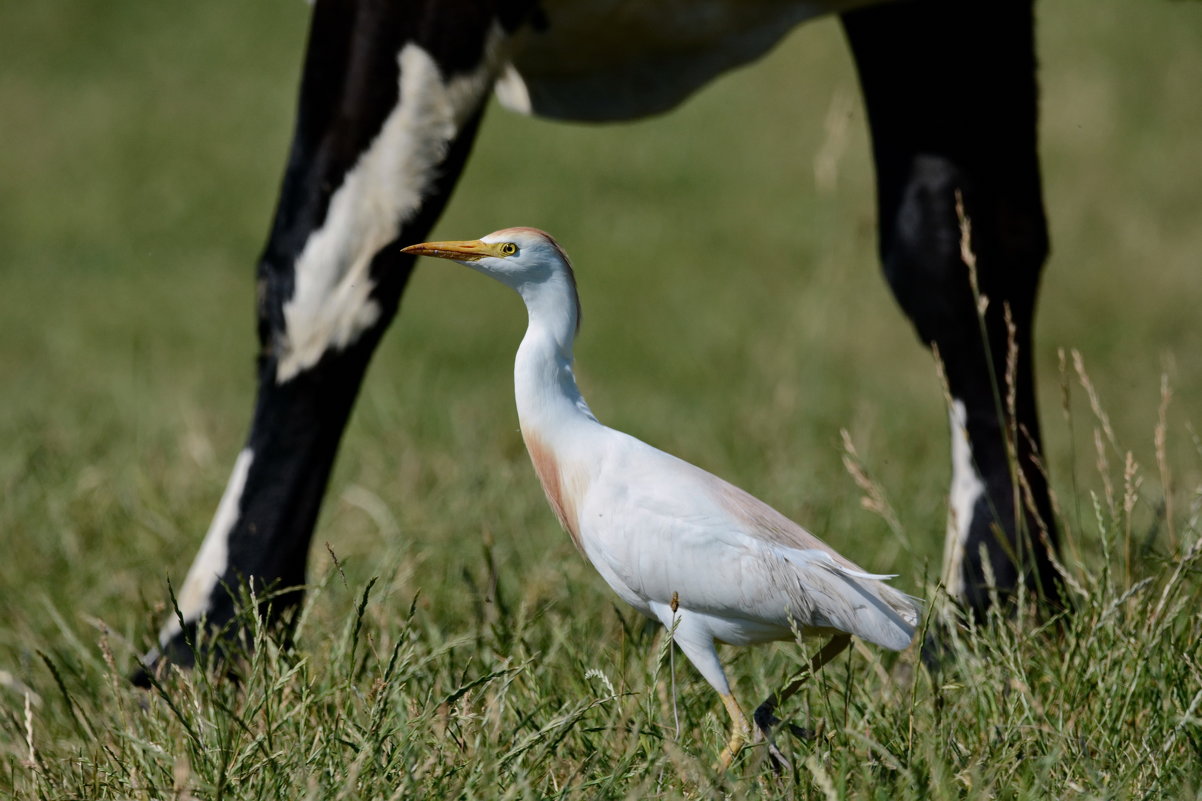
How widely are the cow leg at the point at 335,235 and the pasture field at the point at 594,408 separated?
0.58 ft

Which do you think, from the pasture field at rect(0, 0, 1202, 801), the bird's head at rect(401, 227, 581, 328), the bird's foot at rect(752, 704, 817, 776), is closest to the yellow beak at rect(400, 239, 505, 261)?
the bird's head at rect(401, 227, 581, 328)

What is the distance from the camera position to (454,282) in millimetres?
7551

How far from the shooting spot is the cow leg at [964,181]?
3.01 metres

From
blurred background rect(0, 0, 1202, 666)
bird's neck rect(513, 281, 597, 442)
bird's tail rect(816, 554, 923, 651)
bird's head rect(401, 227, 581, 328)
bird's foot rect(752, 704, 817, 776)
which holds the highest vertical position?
bird's head rect(401, 227, 581, 328)

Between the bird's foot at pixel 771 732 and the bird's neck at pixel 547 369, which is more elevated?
the bird's neck at pixel 547 369

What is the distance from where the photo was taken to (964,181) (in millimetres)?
3045

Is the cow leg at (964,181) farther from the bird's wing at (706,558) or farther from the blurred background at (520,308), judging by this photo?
the bird's wing at (706,558)

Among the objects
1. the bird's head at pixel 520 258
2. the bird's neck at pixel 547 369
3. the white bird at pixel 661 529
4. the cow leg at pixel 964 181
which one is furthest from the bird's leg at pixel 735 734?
the cow leg at pixel 964 181

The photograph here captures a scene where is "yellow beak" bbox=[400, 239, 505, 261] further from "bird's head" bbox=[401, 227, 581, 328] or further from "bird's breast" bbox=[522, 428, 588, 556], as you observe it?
"bird's breast" bbox=[522, 428, 588, 556]

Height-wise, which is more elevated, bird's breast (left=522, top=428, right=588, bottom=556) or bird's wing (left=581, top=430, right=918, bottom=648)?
bird's breast (left=522, top=428, right=588, bottom=556)

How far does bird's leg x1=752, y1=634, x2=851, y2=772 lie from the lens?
6.00 ft

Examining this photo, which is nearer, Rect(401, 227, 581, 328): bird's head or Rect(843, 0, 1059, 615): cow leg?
Rect(401, 227, 581, 328): bird's head

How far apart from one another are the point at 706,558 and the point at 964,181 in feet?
4.87

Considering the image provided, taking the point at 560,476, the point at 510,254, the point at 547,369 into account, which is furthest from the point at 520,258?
the point at 560,476
